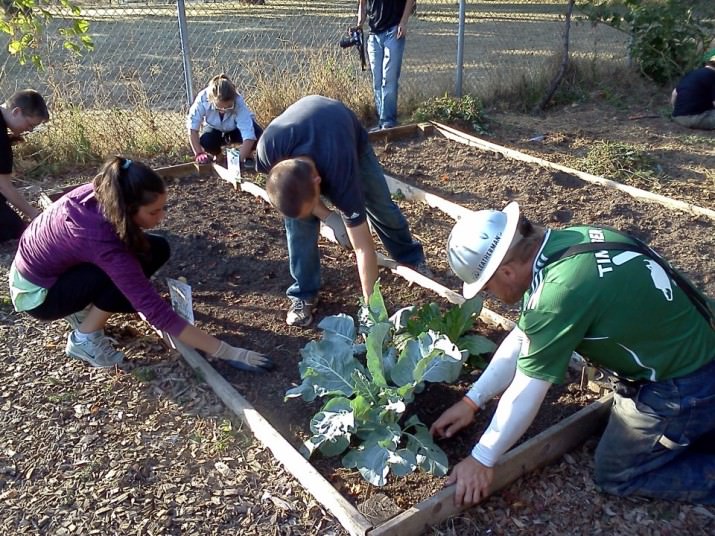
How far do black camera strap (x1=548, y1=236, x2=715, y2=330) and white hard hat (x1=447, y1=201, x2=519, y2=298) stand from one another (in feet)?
0.58

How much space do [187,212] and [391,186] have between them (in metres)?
1.74

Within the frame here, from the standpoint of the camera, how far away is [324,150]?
10.7 feet

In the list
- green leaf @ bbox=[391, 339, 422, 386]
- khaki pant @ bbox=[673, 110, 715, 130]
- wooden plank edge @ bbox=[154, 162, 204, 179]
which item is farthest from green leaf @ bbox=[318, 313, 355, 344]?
khaki pant @ bbox=[673, 110, 715, 130]

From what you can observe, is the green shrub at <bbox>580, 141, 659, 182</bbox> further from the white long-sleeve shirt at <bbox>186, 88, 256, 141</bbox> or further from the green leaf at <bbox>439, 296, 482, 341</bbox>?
the green leaf at <bbox>439, 296, 482, 341</bbox>

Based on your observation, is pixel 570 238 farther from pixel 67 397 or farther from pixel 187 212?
pixel 187 212

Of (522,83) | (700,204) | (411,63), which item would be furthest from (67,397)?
(411,63)

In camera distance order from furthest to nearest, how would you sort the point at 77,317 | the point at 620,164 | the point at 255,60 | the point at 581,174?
the point at 255,60, the point at 620,164, the point at 581,174, the point at 77,317

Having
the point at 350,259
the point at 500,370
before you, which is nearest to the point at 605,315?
the point at 500,370

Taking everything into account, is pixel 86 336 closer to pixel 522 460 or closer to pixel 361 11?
pixel 522 460

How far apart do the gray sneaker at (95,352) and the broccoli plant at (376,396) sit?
46.5 inches

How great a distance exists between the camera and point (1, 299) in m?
4.24

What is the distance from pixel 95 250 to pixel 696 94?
Result: 6755 millimetres

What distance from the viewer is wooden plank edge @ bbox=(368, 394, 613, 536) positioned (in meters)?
2.48

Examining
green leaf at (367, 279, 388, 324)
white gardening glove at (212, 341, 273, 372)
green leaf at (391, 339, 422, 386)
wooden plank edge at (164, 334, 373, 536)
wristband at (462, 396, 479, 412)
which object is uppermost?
green leaf at (367, 279, 388, 324)
